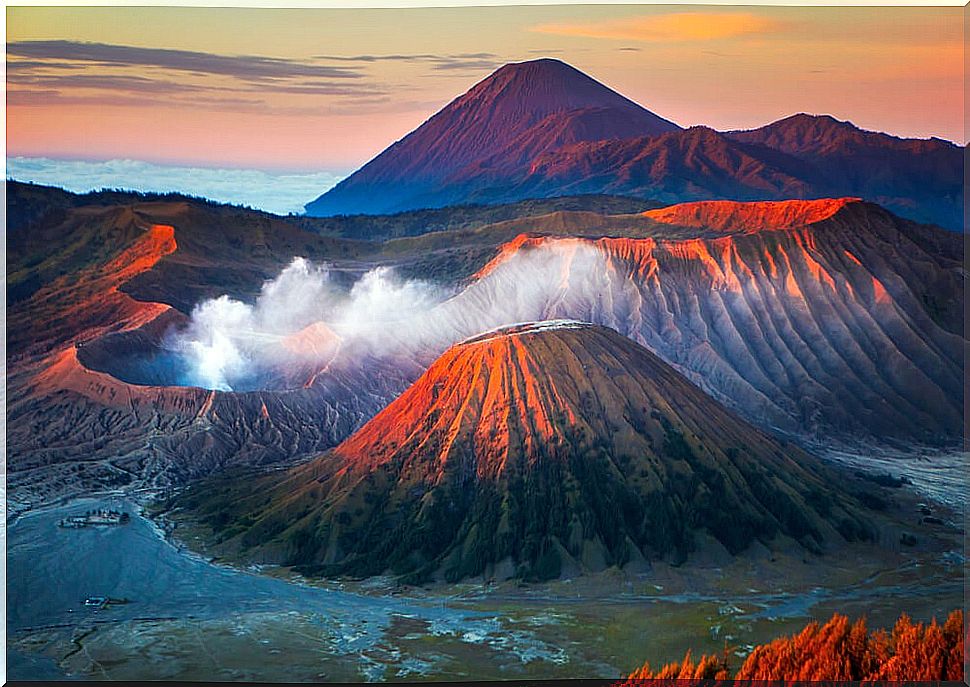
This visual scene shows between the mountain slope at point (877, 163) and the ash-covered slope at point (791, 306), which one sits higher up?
the mountain slope at point (877, 163)

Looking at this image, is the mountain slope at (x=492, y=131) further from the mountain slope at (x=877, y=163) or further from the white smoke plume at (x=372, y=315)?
the white smoke plume at (x=372, y=315)

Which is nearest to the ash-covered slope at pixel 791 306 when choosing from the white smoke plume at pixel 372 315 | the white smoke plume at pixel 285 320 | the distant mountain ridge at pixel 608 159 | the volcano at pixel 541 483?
the white smoke plume at pixel 372 315

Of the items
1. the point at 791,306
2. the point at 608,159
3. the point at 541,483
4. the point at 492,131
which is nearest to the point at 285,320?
the point at 492,131

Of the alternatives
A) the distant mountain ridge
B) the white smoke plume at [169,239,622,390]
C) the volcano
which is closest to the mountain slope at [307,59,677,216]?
the distant mountain ridge

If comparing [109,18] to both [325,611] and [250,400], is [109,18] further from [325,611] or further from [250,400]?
[325,611]

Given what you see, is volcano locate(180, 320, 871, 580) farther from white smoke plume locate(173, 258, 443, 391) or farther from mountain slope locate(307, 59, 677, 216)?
mountain slope locate(307, 59, 677, 216)
